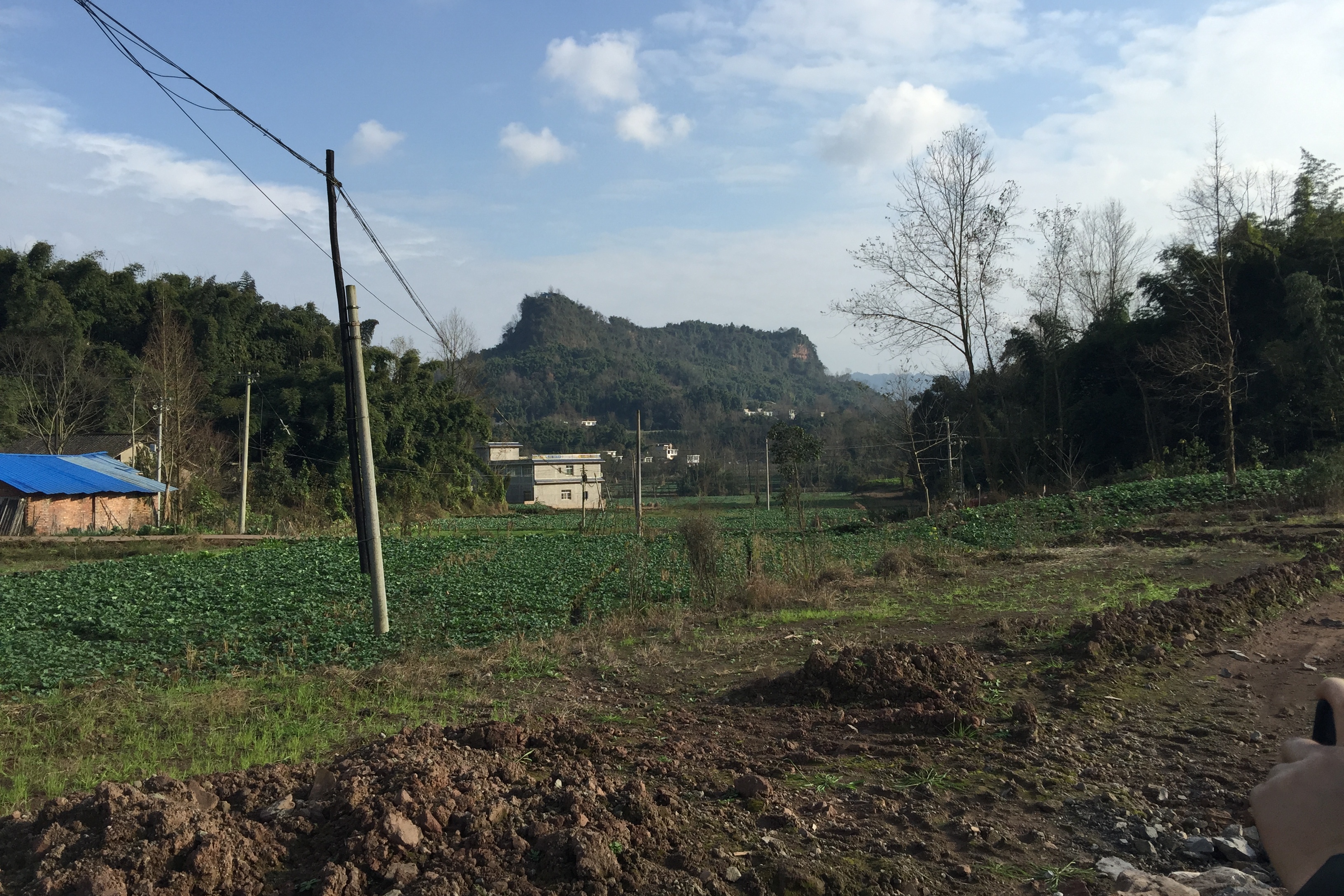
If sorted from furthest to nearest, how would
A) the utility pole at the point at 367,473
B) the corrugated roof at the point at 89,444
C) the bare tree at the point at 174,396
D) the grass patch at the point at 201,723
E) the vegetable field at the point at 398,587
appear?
the corrugated roof at the point at 89,444 < the bare tree at the point at 174,396 < the utility pole at the point at 367,473 < the vegetable field at the point at 398,587 < the grass patch at the point at 201,723

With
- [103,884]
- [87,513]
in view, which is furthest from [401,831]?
[87,513]

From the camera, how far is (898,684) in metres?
6.80

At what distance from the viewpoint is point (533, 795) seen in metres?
4.18

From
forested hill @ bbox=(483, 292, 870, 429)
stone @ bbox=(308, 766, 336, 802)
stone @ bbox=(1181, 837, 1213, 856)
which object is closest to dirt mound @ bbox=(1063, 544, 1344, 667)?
stone @ bbox=(1181, 837, 1213, 856)

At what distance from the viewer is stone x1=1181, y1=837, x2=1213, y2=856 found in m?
Answer: 4.14

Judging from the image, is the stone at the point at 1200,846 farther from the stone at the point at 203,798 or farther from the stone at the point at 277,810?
the stone at the point at 203,798

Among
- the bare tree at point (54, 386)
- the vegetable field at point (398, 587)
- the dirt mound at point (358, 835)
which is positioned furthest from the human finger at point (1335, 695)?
the bare tree at point (54, 386)

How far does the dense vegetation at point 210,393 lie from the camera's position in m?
40.0

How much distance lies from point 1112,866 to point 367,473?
29.1ft

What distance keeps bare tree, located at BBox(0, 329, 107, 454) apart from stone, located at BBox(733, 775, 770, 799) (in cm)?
4524

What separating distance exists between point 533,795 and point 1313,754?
374 centimetres

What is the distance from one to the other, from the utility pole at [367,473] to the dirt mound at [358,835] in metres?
6.01

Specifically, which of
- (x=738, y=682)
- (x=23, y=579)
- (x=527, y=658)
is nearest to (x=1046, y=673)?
(x=738, y=682)

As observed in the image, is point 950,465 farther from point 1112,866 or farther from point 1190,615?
point 1112,866
